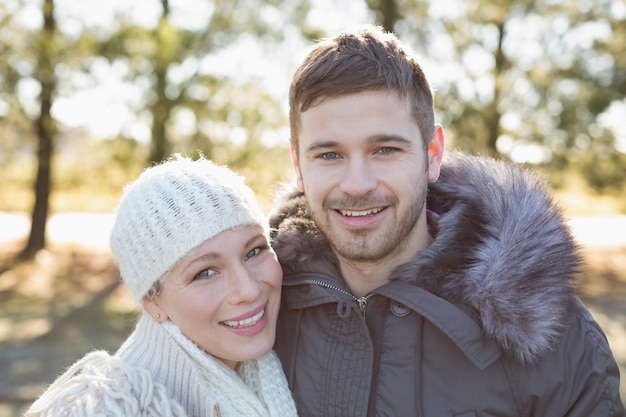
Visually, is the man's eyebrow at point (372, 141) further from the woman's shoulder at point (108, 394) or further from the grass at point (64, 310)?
the grass at point (64, 310)

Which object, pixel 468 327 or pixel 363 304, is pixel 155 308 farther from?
pixel 468 327

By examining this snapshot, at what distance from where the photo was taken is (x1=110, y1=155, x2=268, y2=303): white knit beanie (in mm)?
2328

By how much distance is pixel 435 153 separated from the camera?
8.90 feet

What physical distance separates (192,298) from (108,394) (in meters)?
0.44

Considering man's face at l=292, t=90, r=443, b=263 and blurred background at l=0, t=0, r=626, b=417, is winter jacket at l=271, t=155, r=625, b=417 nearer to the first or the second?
man's face at l=292, t=90, r=443, b=263

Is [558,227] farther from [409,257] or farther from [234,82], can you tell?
[234,82]

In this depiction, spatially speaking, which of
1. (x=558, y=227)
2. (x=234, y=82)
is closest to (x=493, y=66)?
(x=234, y=82)

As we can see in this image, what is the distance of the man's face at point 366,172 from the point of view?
95.3 inches

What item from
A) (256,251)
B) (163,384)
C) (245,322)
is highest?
(256,251)

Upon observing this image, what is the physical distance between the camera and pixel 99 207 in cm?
2088

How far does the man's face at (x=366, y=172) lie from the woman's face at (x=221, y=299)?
34 centimetres

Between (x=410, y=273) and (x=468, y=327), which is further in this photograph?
(x=410, y=273)

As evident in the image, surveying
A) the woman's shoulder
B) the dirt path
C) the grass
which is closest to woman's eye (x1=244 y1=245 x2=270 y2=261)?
the woman's shoulder

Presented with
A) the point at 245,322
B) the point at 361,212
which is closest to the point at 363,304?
the point at 361,212
